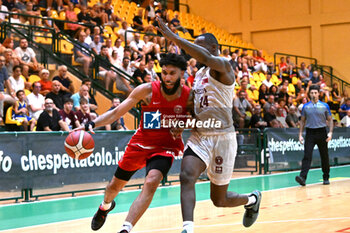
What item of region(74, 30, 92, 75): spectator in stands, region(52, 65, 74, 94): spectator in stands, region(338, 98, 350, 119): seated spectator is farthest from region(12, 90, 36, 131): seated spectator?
region(338, 98, 350, 119): seated spectator

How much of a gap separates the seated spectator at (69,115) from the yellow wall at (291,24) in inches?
763

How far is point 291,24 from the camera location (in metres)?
29.3

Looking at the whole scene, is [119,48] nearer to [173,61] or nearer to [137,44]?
[137,44]

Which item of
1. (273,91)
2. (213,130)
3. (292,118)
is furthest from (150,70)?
(213,130)

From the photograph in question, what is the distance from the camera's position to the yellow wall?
2805 centimetres

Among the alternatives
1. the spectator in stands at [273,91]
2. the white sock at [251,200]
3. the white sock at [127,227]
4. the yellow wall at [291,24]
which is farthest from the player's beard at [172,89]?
the yellow wall at [291,24]

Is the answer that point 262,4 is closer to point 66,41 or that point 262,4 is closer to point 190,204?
point 66,41

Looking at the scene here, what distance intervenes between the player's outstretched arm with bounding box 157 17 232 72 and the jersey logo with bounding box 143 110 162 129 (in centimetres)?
90

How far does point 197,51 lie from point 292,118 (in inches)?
547

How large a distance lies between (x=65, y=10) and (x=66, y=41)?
8.60ft

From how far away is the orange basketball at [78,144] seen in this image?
6121mm

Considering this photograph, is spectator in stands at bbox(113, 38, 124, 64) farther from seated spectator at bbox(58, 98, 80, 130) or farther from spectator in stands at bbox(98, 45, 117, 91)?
seated spectator at bbox(58, 98, 80, 130)

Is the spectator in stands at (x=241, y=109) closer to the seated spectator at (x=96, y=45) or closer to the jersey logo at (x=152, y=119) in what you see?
the seated spectator at (x=96, y=45)

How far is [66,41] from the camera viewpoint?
15.6 meters
